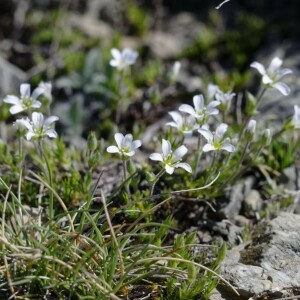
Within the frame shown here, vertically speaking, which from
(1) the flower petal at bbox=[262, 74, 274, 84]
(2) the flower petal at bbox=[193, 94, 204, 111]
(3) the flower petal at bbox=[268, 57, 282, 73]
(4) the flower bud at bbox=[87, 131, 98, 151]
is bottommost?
(4) the flower bud at bbox=[87, 131, 98, 151]

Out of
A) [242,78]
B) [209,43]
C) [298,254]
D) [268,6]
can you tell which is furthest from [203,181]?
[268,6]

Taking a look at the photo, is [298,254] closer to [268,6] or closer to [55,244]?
[55,244]

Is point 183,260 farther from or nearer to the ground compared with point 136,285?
farther from the ground

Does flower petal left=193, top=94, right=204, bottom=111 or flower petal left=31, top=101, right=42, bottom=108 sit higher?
flower petal left=193, top=94, right=204, bottom=111

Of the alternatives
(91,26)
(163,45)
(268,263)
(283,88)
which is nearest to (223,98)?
(283,88)

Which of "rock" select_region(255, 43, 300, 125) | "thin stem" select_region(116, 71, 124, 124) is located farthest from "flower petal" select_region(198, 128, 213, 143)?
"thin stem" select_region(116, 71, 124, 124)

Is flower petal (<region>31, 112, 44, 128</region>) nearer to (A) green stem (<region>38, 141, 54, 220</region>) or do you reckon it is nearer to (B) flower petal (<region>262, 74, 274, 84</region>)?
(A) green stem (<region>38, 141, 54, 220</region>)

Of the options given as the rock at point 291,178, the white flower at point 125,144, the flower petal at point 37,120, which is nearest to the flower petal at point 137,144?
the white flower at point 125,144
